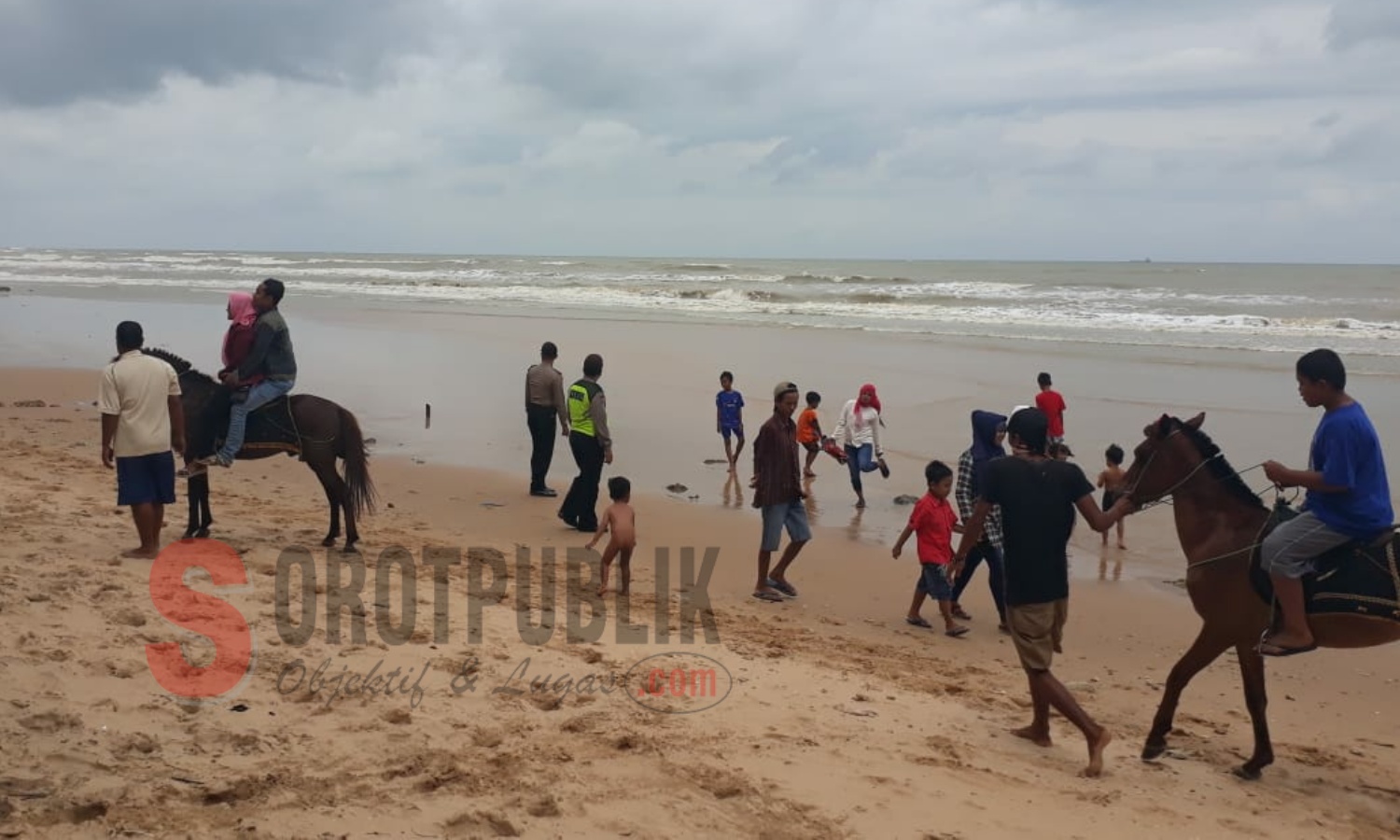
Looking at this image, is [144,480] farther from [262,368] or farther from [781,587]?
[781,587]

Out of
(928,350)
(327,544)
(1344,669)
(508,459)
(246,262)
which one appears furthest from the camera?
(246,262)

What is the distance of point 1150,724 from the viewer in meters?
6.84

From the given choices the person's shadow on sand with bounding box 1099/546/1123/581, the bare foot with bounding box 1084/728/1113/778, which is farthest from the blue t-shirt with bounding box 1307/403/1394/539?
the person's shadow on sand with bounding box 1099/546/1123/581

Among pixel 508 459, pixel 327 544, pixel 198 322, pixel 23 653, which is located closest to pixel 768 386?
pixel 508 459

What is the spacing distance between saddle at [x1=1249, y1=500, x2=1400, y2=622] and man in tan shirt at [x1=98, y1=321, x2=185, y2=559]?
7573 millimetres

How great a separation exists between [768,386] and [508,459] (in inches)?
307

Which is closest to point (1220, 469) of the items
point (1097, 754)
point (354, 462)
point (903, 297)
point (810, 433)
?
point (1097, 754)

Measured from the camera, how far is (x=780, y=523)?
9172 millimetres

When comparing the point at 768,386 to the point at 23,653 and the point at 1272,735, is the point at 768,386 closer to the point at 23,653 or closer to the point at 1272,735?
the point at 1272,735

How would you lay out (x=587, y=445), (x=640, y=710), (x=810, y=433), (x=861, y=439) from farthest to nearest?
(x=810, y=433) → (x=861, y=439) → (x=587, y=445) → (x=640, y=710)

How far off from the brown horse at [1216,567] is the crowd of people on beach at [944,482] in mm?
157

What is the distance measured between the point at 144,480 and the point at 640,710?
453 centimetres

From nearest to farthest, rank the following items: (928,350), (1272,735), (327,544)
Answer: (1272,735) < (327,544) < (928,350)

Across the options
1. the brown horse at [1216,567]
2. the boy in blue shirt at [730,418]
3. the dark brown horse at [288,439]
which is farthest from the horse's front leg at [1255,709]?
the boy in blue shirt at [730,418]
